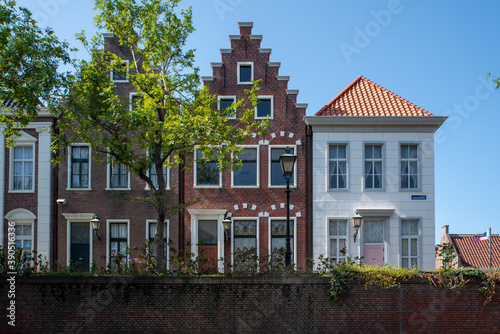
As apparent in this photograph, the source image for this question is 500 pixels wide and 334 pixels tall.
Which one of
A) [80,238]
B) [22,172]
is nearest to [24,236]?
[80,238]

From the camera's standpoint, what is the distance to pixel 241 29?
25734 mm

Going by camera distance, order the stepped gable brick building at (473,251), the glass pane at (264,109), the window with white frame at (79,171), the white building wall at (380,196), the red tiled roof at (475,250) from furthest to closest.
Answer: the red tiled roof at (475,250)
the stepped gable brick building at (473,251)
the glass pane at (264,109)
the window with white frame at (79,171)
the white building wall at (380,196)

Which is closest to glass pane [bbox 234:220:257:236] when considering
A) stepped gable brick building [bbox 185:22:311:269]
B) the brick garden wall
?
stepped gable brick building [bbox 185:22:311:269]

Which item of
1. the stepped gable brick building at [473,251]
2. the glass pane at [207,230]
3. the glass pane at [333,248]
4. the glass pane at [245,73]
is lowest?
the stepped gable brick building at [473,251]

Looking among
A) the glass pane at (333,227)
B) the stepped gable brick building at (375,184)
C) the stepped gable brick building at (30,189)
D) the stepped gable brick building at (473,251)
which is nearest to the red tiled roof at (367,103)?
the stepped gable brick building at (375,184)

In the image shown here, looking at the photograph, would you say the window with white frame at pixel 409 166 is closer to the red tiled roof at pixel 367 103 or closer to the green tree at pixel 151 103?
the red tiled roof at pixel 367 103

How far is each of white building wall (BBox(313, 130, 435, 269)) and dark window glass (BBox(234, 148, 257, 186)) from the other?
2.90 m

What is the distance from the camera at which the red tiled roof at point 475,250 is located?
44406mm

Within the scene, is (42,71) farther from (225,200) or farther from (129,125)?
(225,200)

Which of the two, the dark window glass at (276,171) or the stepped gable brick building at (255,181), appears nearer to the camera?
the stepped gable brick building at (255,181)

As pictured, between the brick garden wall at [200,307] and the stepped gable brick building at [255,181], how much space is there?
7.43 metres

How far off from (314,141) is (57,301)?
13.7 m

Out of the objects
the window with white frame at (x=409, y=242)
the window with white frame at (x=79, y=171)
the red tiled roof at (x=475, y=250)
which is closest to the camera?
the window with white frame at (x=409, y=242)

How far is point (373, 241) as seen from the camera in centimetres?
2481
